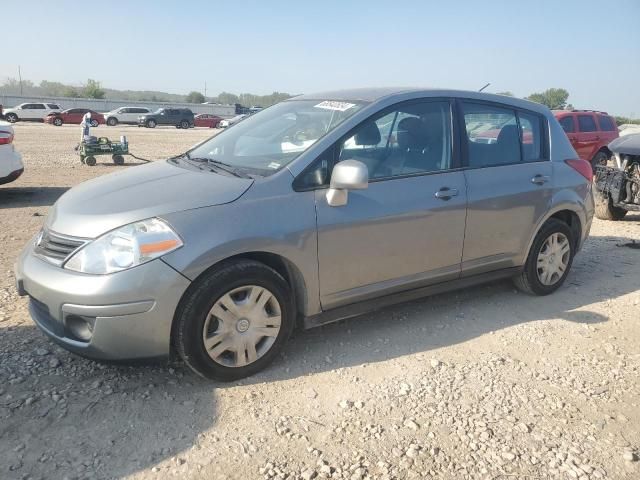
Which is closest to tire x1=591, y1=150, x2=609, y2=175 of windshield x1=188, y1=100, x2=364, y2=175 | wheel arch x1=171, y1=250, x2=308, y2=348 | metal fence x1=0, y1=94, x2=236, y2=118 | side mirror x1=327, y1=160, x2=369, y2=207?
windshield x1=188, y1=100, x2=364, y2=175

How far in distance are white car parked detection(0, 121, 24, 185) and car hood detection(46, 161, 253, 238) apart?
563 centimetres

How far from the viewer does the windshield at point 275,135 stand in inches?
137

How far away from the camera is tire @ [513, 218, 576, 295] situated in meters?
4.53

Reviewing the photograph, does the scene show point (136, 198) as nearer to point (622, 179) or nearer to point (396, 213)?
point (396, 213)

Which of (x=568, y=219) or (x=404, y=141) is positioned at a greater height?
(x=404, y=141)

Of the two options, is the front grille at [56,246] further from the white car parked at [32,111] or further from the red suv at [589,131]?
the white car parked at [32,111]

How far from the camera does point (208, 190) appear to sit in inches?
122

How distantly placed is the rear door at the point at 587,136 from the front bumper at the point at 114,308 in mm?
12982

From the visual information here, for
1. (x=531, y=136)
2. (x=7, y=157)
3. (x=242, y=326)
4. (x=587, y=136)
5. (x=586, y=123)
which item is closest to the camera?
(x=242, y=326)

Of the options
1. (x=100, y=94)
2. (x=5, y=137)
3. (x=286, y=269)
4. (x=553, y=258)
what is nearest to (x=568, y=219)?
(x=553, y=258)

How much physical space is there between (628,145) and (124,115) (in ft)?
138

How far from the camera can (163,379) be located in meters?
3.17

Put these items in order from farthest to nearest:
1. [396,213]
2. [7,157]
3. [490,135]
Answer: [7,157] → [490,135] → [396,213]

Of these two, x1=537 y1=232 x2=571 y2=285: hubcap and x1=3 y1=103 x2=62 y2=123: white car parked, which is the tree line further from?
x1=537 y1=232 x2=571 y2=285: hubcap
